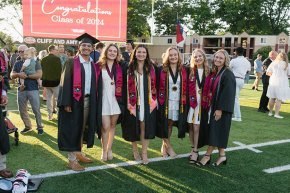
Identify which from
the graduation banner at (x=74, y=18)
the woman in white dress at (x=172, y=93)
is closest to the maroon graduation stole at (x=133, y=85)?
the woman in white dress at (x=172, y=93)

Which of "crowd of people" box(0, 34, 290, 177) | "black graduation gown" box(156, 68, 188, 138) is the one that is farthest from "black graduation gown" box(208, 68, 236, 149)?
"black graduation gown" box(156, 68, 188, 138)

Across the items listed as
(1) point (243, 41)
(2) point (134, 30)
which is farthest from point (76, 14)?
(1) point (243, 41)

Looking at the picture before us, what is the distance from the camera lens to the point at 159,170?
→ 4.43 m

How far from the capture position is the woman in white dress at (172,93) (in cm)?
459

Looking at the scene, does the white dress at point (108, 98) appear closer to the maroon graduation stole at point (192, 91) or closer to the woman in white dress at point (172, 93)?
the woman in white dress at point (172, 93)

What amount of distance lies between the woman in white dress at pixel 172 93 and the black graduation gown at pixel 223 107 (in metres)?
0.44

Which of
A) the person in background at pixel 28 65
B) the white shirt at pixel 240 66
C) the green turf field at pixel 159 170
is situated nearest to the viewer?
the green turf field at pixel 159 170

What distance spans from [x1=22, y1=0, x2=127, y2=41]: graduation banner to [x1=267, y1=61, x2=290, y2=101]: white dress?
7.59m

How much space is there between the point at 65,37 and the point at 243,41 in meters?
36.1

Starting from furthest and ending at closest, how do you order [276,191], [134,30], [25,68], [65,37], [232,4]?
[232,4] < [134,30] < [65,37] < [25,68] < [276,191]

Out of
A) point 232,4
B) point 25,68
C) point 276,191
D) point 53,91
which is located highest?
point 232,4

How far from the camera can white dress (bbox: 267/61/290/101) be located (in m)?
8.31

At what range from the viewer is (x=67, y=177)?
13.4ft

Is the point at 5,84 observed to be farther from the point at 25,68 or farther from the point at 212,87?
the point at 212,87
